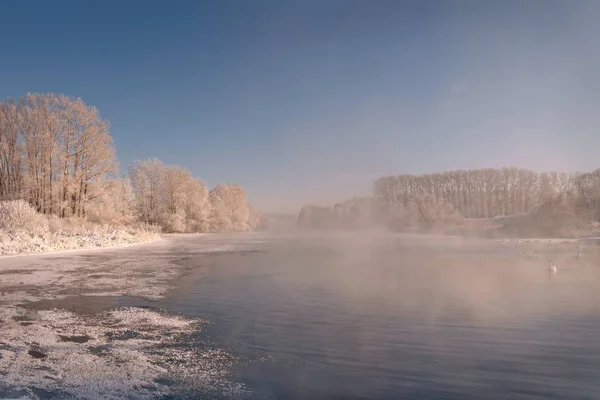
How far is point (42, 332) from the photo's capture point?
6504 mm

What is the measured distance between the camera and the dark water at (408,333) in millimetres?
4445

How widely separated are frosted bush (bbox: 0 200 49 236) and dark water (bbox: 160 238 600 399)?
56.2 ft

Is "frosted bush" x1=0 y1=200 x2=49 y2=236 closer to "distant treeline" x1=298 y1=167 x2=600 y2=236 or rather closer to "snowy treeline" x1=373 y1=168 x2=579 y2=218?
"distant treeline" x1=298 y1=167 x2=600 y2=236

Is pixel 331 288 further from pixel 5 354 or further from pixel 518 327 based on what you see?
pixel 5 354

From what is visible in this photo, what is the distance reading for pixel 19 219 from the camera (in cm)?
2417

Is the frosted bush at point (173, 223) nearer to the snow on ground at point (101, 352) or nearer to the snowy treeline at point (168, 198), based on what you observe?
the snowy treeline at point (168, 198)

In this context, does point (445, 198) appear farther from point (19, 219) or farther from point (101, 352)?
point (101, 352)

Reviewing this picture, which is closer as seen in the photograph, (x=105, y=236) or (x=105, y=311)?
(x=105, y=311)

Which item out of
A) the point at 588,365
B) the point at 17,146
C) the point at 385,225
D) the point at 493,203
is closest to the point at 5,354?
the point at 588,365

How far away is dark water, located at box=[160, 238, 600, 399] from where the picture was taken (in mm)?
4445

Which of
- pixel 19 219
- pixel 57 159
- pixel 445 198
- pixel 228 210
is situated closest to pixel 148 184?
pixel 228 210

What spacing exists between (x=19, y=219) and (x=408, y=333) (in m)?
25.4

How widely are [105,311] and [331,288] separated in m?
5.59

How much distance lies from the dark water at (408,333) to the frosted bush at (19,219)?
17.1 m
